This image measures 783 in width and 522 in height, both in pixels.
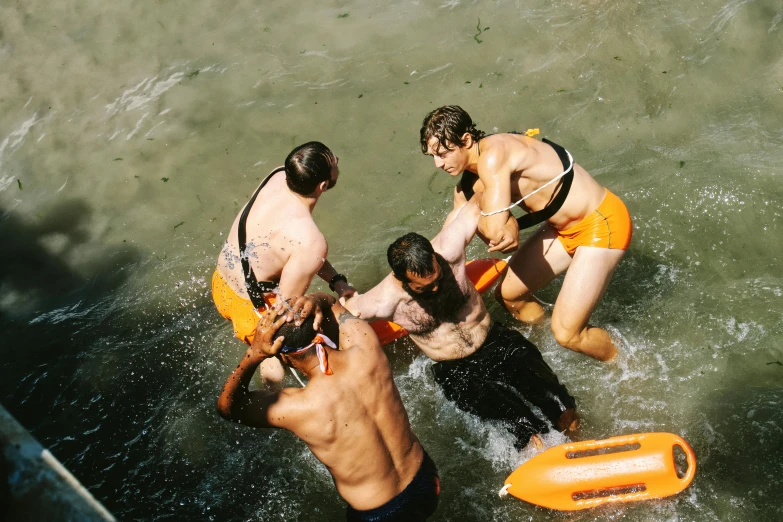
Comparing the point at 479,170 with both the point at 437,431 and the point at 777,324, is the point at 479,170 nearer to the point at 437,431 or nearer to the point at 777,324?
the point at 437,431

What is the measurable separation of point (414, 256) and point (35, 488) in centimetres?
217

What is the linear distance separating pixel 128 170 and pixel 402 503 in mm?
4864

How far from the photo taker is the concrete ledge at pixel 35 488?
8.01ft

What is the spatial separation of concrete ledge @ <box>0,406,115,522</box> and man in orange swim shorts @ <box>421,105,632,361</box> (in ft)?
8.38

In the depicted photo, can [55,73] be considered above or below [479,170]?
above

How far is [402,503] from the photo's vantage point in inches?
154

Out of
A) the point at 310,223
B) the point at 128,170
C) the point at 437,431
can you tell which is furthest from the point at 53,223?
the point at 437,431

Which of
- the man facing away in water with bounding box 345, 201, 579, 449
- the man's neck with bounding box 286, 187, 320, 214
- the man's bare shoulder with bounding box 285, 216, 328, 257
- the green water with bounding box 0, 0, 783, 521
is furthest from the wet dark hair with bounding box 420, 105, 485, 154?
the green water with bounding box 0, 0, 783, 521

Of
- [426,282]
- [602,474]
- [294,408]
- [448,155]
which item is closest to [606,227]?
[448,155]

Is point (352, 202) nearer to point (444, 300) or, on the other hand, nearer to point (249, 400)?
point (444, 300)

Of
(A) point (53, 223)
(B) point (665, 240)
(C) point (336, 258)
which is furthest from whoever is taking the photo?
(A) point (53, 223)

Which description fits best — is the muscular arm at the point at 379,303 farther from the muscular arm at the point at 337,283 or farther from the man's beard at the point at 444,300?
the muscular arm at the point at 337,283

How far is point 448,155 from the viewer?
13.6ft

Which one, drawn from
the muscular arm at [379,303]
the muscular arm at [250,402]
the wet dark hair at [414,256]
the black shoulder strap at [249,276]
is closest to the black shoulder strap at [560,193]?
the wet dark hair at [414,256]
